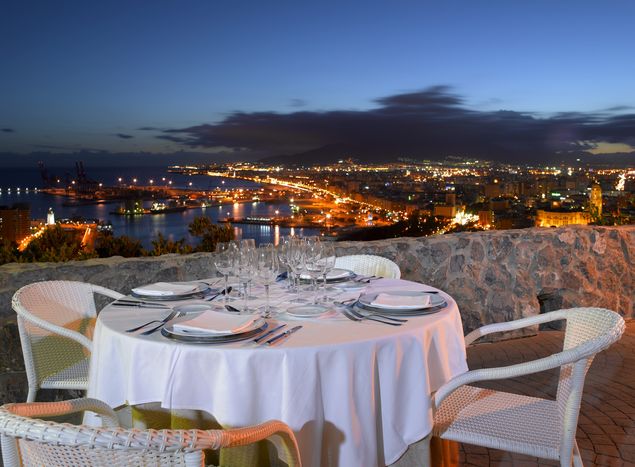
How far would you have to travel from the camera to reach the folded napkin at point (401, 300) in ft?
7.89

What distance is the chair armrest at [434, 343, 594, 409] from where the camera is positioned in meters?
2.13

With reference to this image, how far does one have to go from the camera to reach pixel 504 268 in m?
5.40

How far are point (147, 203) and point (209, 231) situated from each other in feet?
25.4

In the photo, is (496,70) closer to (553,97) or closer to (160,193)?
(553,97)

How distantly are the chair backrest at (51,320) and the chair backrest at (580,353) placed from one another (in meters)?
2.23

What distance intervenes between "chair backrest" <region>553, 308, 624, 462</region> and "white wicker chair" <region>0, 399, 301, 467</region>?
1.33 metres

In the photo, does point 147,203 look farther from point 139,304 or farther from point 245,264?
point 245,264

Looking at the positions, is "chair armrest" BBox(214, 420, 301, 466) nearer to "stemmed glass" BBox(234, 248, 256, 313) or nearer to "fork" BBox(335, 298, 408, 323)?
"fork" BBox(335, 298, 408, 323)

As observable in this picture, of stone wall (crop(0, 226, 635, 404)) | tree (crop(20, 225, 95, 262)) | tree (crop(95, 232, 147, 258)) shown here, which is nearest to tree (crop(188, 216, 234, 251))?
tree (crop(95, 232, 147, 258))

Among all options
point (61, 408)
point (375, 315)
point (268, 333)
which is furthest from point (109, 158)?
point (61, 408)

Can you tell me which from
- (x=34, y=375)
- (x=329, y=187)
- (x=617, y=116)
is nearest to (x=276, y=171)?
(x=329, y=187)

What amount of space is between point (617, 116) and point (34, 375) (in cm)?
1422

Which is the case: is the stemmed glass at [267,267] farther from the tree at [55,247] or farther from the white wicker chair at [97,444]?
the tree at [55,247]

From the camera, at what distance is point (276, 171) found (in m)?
12.3
